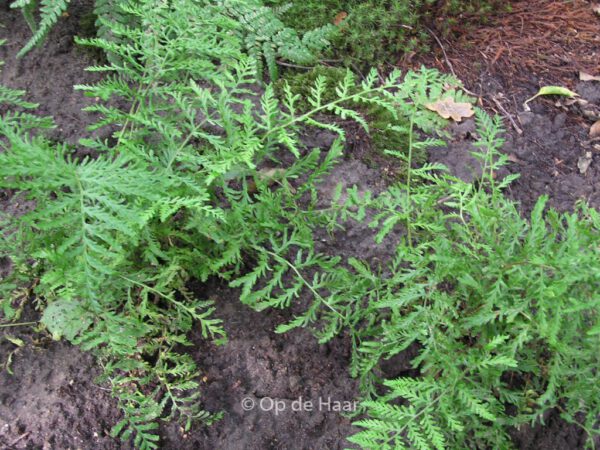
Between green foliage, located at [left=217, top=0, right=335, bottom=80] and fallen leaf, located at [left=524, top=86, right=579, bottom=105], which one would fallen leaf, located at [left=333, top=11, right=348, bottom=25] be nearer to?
green foliage, located at [left=217, top=0, right=335, bottom=80]

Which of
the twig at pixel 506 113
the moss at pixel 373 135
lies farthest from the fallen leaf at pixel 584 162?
the moss at pixel 373 135

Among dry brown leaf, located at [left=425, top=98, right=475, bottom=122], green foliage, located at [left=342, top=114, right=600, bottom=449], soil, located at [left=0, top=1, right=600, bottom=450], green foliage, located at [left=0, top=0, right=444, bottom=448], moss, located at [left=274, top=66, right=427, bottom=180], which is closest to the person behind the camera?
green foliage, located at [left=342, top=114, right=600, bottom=449]

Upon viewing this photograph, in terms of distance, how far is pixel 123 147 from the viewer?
6.28 feet

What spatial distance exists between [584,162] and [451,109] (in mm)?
735

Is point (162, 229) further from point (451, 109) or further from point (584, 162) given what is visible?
point (584, 162)

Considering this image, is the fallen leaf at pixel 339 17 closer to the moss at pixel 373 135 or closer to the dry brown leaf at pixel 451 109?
the moss at pixel 373 135

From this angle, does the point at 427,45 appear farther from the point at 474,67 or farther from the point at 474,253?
the point at 474,253

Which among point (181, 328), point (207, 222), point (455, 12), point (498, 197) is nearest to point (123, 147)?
point (207, 222)

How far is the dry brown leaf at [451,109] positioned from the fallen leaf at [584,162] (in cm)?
61

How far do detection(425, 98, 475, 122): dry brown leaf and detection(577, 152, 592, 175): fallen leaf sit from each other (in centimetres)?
61

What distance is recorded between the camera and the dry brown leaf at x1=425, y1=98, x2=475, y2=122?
321 centimetres

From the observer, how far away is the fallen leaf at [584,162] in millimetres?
3129

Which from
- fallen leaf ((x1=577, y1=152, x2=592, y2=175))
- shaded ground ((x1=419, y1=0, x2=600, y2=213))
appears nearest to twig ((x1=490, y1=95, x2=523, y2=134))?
shaded ground ((x1=419, y1=0, x2=600, y2=213))

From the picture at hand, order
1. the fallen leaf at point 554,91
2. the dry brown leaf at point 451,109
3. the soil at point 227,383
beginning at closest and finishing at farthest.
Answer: the soil at point 227,383
the dry brown leaf at point 451,109
the fallen leaf at point 554,91
